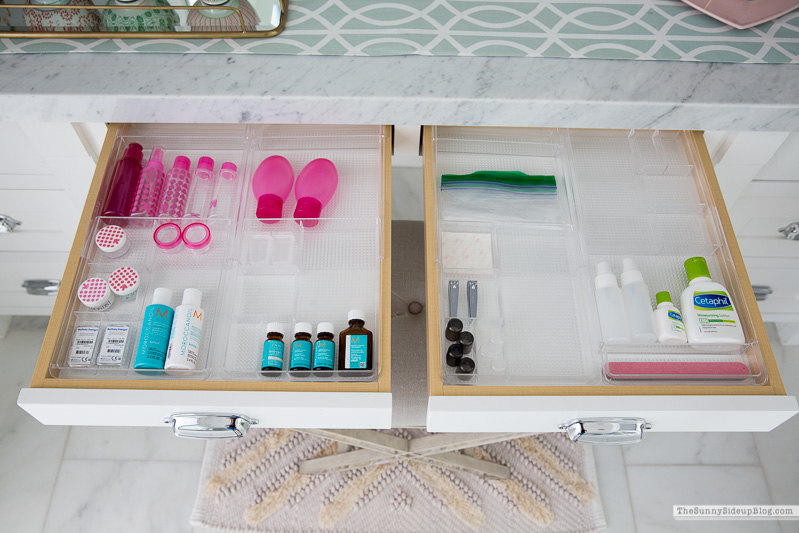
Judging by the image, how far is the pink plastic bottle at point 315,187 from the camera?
0.99 meters

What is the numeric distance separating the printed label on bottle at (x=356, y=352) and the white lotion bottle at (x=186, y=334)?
24 cm

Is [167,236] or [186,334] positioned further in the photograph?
[167,236]

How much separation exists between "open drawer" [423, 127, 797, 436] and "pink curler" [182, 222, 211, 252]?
0.39m

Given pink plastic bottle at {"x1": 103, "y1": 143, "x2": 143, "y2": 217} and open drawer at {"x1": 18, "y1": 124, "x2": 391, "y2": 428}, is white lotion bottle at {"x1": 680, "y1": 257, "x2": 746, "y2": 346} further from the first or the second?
pink plastic bottle at {"x1": 103, "y1": 143, "x2": 143, "y2": 217}

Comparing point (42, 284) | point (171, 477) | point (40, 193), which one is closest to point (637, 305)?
point (40, 193)

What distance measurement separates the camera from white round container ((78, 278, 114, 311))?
883 millimetres

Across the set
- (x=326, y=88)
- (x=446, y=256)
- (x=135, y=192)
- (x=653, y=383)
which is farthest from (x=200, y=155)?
(x=653, y=383)

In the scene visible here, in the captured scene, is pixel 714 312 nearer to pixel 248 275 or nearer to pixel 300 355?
pixel 300 355

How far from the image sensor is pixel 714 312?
2.89ft

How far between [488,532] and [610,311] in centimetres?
94

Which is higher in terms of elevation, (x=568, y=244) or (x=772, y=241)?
(x=772, y=241)

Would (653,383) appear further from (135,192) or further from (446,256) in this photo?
(135,192)

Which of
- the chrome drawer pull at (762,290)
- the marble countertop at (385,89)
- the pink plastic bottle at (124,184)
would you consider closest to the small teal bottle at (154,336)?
the pink plastic bottle at (124,184)

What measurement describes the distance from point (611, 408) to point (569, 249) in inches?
12.5
